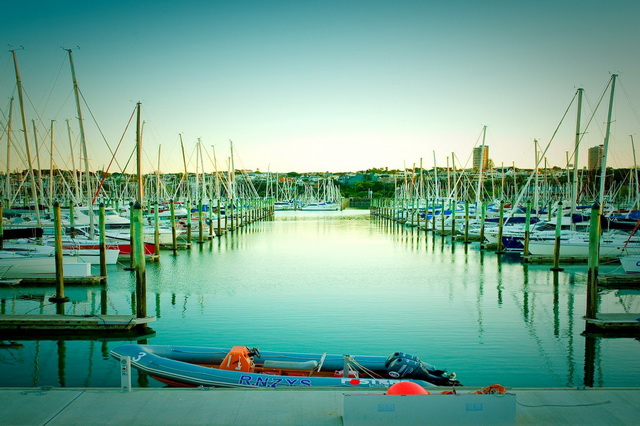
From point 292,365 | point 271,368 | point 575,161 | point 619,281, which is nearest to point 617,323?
point 292,365

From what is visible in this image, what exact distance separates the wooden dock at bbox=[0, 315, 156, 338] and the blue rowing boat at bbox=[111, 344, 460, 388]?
3.41 meters

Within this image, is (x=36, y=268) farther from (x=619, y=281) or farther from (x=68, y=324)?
(x=619, y=281)

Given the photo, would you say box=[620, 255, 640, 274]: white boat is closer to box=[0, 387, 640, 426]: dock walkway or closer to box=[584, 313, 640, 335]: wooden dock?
box=[584, 313, 640, 335]: wooden dock

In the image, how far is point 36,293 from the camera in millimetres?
21172

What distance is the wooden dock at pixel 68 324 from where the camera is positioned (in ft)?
46.5

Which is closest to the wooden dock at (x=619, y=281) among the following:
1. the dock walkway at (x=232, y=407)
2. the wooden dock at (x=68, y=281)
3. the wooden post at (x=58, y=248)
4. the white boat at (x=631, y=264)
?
the white boat at (x=631, y=264)

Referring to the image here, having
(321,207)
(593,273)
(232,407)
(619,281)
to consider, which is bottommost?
(321,207)

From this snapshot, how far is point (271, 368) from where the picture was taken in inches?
396

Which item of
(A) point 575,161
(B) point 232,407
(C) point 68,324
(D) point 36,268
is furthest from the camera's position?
(A) point 575,161

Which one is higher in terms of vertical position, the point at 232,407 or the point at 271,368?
the point at 232,407

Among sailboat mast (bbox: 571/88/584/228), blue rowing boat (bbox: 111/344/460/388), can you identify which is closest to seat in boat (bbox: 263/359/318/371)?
blue rowing boat (bbox: 111/344/460/388)

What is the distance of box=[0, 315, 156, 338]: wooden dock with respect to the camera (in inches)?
558

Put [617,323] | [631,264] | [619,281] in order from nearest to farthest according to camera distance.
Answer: [617,323] → [619,281] → [631,264]

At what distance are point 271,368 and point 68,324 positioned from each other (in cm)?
733
